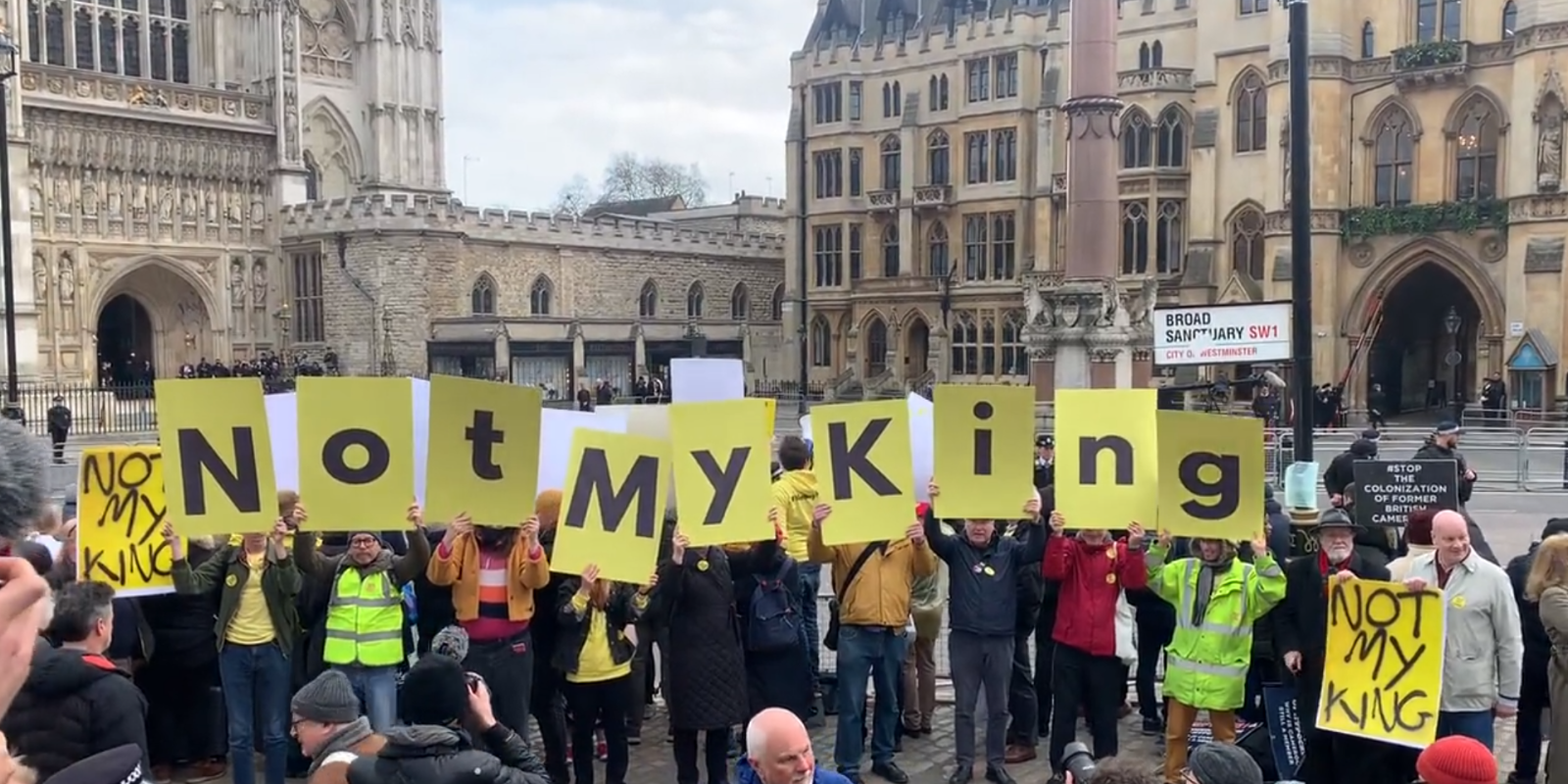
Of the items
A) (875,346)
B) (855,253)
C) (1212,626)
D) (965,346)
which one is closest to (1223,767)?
(1212,626)

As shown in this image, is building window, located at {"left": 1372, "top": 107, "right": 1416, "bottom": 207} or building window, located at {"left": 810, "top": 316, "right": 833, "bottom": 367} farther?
building window, located at {"left": 810, "top": 316, "right": 833, "bottom": 367}

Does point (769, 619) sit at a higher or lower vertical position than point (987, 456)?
lower

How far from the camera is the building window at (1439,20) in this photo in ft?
108

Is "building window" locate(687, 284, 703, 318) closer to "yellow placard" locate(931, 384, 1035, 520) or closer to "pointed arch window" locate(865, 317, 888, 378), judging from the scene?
"pointed arch window" locate(865, 317, 888, 378)

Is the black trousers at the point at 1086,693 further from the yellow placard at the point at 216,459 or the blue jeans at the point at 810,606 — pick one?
the yellow placard at the point at 216,459

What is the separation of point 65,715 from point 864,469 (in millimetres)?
4085

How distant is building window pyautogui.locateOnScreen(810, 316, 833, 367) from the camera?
4859 centimetres

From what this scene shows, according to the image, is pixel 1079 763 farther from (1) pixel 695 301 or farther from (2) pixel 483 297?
(1) pixel 695 301

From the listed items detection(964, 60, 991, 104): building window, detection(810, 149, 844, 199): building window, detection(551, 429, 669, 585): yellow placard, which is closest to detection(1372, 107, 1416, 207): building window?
detection(964, 60, 991, 104): building window

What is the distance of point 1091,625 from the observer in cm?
700

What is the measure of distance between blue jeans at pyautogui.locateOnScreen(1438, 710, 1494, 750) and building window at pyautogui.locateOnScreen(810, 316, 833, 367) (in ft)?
139

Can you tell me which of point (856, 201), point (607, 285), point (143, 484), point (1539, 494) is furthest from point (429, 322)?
point (143, 484)

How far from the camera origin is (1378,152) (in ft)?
112

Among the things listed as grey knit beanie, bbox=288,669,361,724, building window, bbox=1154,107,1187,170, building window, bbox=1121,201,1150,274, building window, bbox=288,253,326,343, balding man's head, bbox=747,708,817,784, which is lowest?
balding man's head, bbox=747,708,817,784
